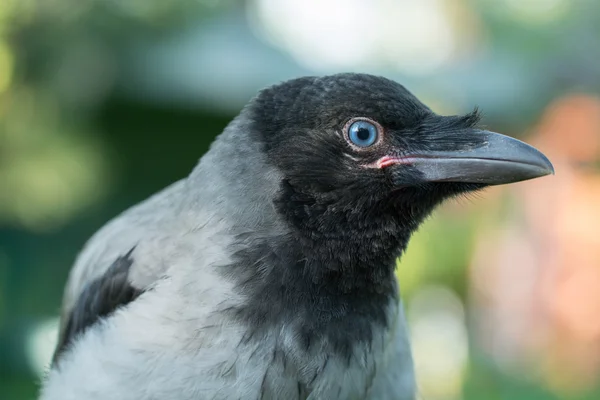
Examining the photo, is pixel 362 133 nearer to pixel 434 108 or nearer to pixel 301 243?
pixel 301 243

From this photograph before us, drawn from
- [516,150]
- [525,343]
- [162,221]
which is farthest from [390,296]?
[525,343]

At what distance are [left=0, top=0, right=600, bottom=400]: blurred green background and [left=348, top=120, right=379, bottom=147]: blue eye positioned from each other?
476 cm

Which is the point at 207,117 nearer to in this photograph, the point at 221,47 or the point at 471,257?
the point at 221,47

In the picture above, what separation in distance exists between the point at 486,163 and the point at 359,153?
0.39 m

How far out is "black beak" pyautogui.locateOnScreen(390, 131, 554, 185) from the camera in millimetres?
2074

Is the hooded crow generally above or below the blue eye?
below

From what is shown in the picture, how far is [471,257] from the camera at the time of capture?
8.20m

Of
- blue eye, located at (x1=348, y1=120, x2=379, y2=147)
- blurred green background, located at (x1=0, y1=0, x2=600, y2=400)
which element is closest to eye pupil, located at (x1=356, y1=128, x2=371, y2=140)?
blue eye, located at (x1=348, y1=120, x2=379, y2=147)

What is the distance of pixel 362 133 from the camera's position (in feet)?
7.14

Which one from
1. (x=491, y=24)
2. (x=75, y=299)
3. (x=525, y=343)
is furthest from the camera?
(x=491, y=24)

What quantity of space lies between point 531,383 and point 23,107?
5720 mm

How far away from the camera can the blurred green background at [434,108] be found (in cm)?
673

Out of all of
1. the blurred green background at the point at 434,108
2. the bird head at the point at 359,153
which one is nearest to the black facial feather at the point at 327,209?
the bird head at the point at 359,153

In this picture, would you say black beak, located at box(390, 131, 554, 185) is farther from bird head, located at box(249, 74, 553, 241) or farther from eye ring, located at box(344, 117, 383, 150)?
eye ring, located at box(344, 117, 383, 150)
